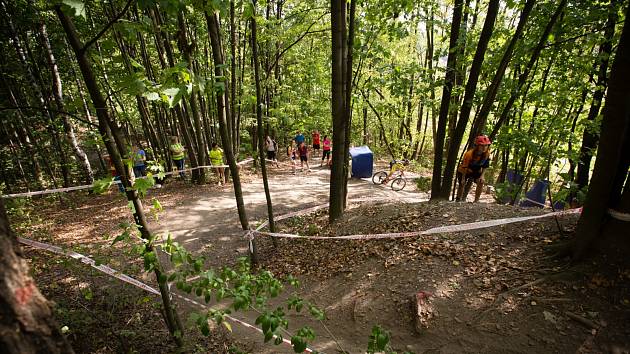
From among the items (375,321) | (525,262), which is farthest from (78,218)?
(525,262)

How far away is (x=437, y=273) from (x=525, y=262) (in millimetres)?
1170

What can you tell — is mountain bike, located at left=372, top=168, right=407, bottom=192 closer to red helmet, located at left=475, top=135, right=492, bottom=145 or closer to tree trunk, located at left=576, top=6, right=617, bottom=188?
tree trunk, located at left=576, top=6, right=617, bottom=188

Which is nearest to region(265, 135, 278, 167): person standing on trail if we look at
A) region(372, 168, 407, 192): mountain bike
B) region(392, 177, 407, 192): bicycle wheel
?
region(372, 168, 407, 192): mountain bike

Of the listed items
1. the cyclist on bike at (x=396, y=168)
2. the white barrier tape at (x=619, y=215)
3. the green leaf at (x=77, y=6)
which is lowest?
the cyclist on bike at (x=396, y=168)

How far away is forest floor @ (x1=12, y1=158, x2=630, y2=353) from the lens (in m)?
3.42

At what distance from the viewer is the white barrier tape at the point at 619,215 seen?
3.16 m

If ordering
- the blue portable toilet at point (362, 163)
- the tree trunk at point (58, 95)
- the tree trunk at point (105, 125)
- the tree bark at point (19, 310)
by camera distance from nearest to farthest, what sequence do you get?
the tree bark at point (19, 310) < the tree trunk at point (105, 125) < the tree trunk at point (58, 95) < the blue portable toilet at point (362, 163)

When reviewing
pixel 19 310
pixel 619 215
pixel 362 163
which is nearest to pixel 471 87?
pixel 619 215

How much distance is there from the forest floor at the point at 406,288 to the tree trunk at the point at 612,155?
0.40 m

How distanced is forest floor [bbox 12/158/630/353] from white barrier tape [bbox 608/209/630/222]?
57 centimetres

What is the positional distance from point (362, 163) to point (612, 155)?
11642mm

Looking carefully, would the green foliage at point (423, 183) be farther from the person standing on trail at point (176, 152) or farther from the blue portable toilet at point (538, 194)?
the person standing on trail at point (176, 152)

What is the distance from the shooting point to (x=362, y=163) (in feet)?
48.3

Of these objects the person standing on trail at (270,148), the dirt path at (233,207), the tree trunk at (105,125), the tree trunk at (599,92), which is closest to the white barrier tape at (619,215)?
the tree trunk at (599,92)
